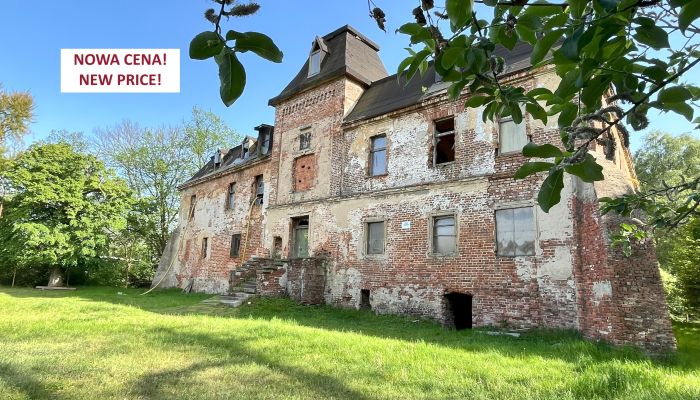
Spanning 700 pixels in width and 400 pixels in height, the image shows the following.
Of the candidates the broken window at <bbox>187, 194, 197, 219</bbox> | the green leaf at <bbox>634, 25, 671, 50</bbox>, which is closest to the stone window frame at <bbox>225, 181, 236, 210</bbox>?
the broken window at <bbox>187, 194, 197, 219</bbox>

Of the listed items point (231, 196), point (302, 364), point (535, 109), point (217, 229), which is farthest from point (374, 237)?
point (535, 109)

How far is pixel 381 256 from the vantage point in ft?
43.1

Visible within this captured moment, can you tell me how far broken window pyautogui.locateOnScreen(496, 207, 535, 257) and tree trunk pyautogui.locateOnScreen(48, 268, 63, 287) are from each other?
25.2m

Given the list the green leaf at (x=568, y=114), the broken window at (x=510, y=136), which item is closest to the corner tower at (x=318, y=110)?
the broken window at (x=510, y=136)

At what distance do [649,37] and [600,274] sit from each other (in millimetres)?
8899

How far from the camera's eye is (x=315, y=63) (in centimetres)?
1761

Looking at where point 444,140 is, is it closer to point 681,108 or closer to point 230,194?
point 230,194

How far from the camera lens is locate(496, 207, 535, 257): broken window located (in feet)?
34.0

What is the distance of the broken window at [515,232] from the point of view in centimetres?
1035

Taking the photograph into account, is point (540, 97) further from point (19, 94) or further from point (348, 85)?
point (19, 94)

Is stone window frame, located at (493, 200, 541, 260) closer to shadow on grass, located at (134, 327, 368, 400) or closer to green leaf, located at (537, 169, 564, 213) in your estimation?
shadow on grass, located at (134, 327, 368, 400)

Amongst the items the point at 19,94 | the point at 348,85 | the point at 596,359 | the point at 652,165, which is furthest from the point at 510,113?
the point at 652,165

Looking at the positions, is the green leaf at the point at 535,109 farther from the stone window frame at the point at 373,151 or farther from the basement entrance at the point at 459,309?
the stone window frame at the point at 373,151

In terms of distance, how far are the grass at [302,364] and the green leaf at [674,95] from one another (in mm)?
4170
